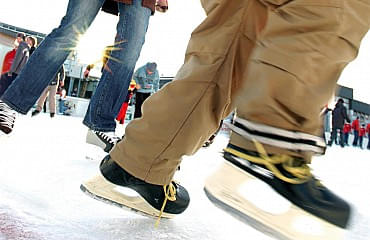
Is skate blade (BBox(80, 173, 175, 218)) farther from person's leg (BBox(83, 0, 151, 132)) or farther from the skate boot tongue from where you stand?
person's leg (BBox(83, 0, 151, 132))

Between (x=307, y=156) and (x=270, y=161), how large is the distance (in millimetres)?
56

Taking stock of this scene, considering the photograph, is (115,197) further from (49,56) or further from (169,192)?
(49,56)

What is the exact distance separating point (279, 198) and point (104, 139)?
3.30 feet

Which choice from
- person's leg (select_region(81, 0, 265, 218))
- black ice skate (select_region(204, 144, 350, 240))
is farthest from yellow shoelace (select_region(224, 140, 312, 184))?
person's leg (select_region(81, 0, 265, 218))

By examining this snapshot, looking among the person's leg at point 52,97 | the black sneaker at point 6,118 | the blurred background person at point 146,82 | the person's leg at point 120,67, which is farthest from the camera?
the person's leg at point 52,97

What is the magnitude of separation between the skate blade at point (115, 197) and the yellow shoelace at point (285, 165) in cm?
29

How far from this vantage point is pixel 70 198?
2.37ft

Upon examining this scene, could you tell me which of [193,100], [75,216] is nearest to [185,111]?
[193,100]

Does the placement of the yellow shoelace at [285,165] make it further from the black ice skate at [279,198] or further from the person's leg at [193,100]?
the person's leg at [193,100]

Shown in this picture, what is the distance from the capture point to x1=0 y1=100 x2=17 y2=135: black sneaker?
113cm

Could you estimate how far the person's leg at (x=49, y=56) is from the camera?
118 cm

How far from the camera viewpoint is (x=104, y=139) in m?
1.34

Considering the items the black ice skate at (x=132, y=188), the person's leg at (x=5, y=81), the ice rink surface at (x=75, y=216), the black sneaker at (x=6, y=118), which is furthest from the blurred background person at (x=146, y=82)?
the black ice skate at (x=132, y=188)

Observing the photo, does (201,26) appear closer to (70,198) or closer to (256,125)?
(256,125)
